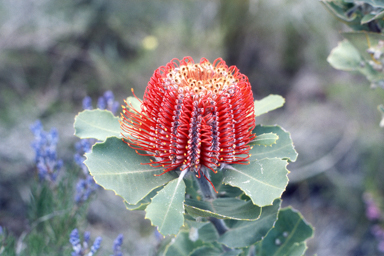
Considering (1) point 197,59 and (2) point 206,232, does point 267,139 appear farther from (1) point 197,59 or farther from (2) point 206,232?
(1) point 197,59

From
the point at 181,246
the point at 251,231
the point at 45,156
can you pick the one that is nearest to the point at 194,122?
the point at 251,231

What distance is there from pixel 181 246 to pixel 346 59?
4.11ft

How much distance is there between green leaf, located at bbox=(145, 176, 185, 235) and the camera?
2.56ft

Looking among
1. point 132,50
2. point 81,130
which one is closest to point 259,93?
point 132,50

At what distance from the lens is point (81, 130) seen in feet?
3.39

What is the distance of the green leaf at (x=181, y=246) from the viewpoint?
1326 millimetres

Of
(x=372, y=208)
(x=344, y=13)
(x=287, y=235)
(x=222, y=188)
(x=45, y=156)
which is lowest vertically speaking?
(x=372, y=208)

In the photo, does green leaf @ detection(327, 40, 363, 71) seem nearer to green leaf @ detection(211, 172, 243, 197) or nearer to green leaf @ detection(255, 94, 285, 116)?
green leaf @ detection(255, 94, 285, 116)

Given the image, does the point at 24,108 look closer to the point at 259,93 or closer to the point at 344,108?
the point at 259,93

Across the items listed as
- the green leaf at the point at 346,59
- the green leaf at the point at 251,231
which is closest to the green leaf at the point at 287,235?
the green leaf at the point at 251,231

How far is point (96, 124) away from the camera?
1.07 meters

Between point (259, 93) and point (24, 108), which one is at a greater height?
point (24, 108)

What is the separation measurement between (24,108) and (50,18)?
152 cm

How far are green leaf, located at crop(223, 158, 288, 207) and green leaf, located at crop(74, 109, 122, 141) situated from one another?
468 mm
